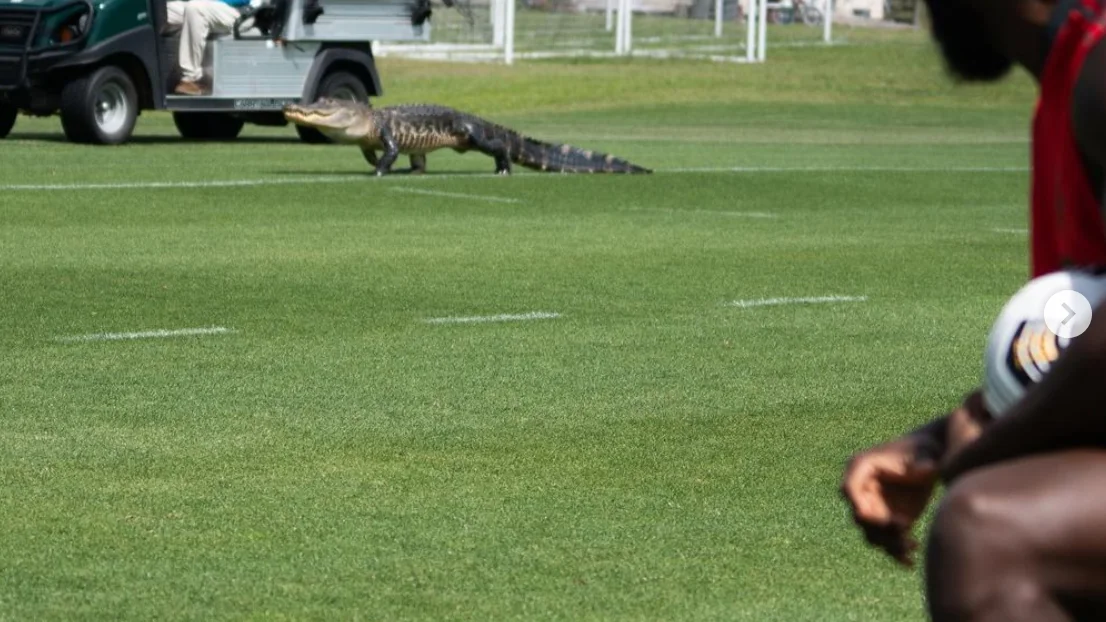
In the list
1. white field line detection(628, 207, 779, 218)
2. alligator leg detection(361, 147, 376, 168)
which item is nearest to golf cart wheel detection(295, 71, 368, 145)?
alligator leg detection(361, 147, 376, 168)

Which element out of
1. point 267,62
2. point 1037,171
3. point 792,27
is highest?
point 1037,171

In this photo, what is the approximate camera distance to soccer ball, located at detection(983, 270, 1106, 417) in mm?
2676

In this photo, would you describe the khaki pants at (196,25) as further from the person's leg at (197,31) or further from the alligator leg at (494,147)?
the alligator leg at (494,147)

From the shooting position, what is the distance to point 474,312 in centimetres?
990

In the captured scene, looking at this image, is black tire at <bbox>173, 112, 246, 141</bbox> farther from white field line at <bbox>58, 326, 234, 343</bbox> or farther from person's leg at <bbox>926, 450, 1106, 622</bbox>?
person's leg at <bbox>926, 450, 1106, 622</bbox>

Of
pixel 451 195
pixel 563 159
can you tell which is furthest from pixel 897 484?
pixel 563 159

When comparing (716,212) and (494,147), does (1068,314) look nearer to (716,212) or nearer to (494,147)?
(716,212)

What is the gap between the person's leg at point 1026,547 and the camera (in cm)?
246

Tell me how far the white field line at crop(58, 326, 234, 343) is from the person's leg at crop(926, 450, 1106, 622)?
671 cm

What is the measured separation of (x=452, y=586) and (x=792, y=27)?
174ft

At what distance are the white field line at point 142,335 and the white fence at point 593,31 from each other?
27.3 metres

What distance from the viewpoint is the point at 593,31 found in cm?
4350

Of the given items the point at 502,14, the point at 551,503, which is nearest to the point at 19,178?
the point at 551,503

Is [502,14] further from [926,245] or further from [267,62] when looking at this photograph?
[926,245]
